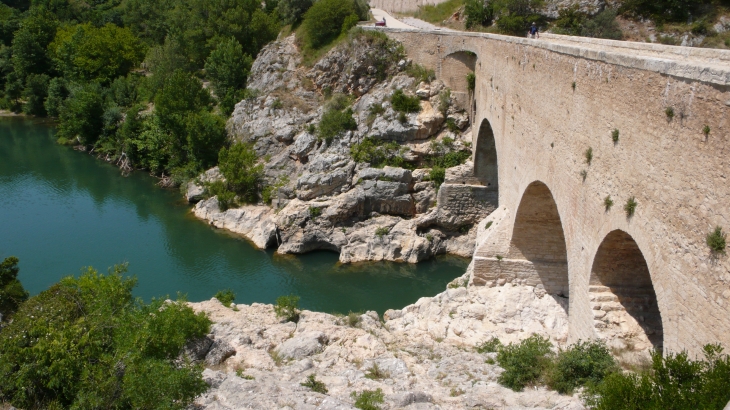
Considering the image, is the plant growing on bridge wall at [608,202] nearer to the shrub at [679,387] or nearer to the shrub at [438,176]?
the shrub at [679,387]

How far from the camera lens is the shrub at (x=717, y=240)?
5.26 metres

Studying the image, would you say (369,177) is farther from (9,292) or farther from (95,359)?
(95,359)

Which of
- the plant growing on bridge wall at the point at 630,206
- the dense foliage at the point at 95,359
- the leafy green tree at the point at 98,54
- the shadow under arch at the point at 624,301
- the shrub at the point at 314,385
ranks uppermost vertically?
→ the leafy green tree at the point at 98,54

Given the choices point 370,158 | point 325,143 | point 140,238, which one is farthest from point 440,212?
point 140,238

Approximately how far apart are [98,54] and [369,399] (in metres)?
34.1

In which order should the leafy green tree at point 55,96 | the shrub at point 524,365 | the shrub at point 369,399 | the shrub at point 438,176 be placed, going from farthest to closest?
the leafy green tree at point 55,96, the shrub at point 438,176, the shrub at point 524,365, the shrub at point 369,399

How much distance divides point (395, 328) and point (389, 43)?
13226 millimetres

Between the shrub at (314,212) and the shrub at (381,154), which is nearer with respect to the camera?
→ the shrub at (314,212)

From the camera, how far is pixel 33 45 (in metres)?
38.7

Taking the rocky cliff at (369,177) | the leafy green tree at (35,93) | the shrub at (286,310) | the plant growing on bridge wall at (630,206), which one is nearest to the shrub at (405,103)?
the rocky cliff at (369,177)

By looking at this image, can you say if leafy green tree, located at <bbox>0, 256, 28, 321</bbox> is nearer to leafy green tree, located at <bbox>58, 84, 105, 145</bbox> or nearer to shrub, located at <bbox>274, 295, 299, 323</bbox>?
shrub, located at <bbox>274, 295, 299, 323</bbox>

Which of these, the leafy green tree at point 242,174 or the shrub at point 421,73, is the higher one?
the shrub at point 421,73

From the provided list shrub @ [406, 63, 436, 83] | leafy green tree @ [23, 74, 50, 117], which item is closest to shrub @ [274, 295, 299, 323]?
shrub @ [406, 63, 436, 83]

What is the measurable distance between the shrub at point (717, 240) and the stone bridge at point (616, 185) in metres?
0.06
